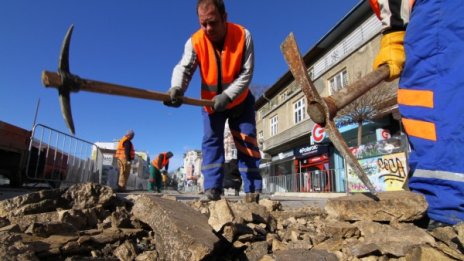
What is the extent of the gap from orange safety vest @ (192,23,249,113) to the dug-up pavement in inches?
60.3

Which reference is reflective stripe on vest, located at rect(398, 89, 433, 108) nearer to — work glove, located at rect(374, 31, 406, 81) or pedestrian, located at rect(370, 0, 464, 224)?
pedestrian, located at rect(370, 0, 464, 224)

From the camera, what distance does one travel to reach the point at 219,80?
3674 mm

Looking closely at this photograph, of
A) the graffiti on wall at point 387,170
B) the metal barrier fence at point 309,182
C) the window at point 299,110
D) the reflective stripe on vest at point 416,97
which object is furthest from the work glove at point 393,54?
the window at point 299,110

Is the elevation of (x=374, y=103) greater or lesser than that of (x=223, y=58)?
greater

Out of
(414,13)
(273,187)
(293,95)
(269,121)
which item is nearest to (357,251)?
(414,13)

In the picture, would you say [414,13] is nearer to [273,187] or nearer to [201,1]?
[201,1]

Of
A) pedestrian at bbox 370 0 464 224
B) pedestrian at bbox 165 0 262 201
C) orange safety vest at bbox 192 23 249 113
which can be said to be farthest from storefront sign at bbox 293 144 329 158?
pedestrian at bbox 370 0 464 224

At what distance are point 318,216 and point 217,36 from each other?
209 cm

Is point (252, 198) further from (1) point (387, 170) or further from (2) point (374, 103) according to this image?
(2) point (374, 103)

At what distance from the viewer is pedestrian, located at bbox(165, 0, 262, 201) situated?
3.48 meters

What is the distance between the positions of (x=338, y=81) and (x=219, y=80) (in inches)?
655

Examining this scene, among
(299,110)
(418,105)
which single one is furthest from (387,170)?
(299,110)

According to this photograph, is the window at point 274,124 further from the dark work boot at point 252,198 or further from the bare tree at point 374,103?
the dark work boot at point 252,198

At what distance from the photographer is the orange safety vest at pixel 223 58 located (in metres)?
3.60
